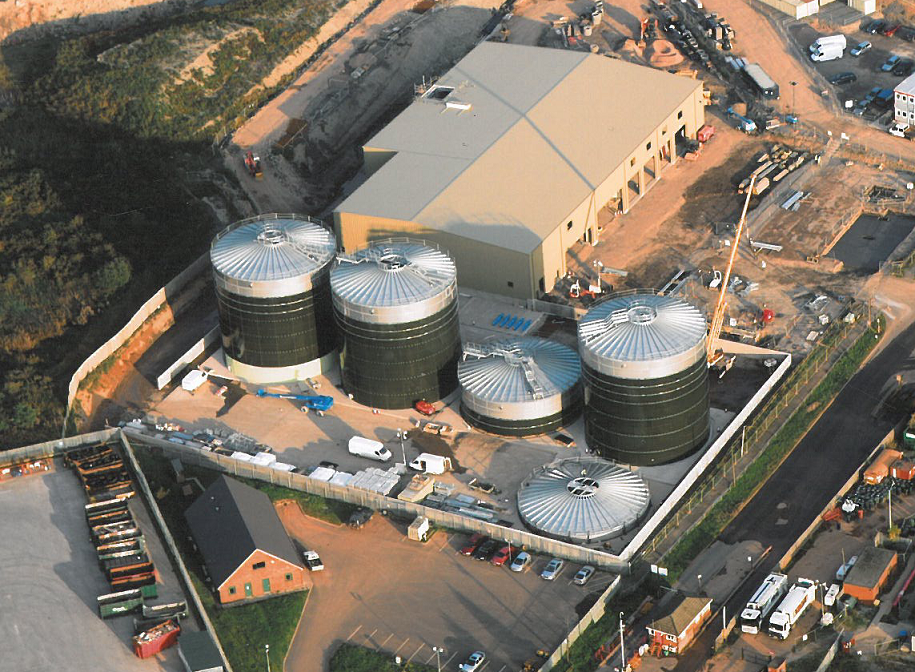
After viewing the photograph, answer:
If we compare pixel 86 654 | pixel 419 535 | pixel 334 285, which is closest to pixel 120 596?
pixel 86 654

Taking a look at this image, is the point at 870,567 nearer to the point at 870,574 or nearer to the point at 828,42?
the point at 870,574

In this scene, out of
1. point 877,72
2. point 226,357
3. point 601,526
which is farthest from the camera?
point 877,72

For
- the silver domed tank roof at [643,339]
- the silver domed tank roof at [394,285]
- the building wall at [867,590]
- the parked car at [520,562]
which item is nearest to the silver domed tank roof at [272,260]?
the silver domed tank roof at [394,285]

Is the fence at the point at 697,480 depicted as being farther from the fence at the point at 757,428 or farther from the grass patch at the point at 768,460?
the grass patch at the point at 768,460

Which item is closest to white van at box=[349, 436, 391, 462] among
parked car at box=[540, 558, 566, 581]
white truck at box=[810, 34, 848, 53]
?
parked car at box=[540, 558, 566, 581]

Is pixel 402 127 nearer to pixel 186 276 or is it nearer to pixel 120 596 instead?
pixel 186 276

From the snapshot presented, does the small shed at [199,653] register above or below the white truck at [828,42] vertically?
above

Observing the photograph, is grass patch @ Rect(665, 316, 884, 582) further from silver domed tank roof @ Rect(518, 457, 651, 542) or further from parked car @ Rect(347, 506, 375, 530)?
parked car @ Rect(347, 506, 375, 530)
